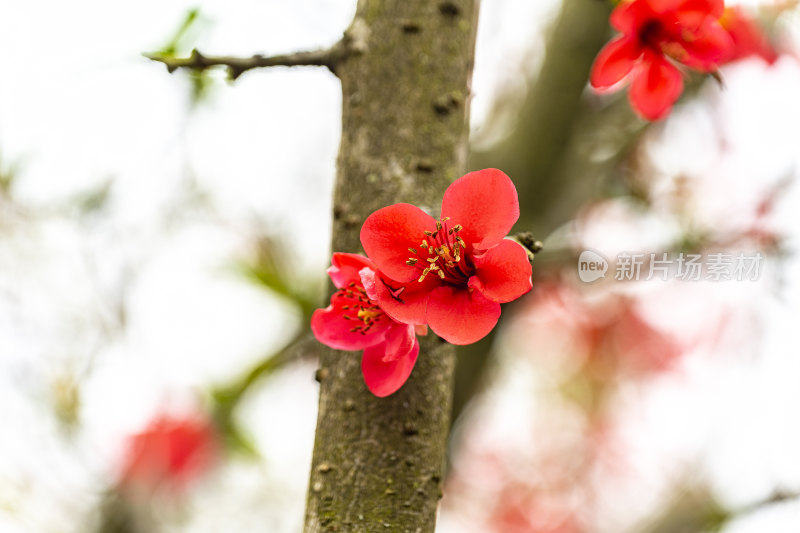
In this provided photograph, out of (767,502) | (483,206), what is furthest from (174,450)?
(483,206)

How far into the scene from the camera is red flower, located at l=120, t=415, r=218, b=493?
2.54 meters

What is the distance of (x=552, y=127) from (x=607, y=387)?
89.1 inches

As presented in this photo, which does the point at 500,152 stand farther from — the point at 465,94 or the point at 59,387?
the point at 59,387

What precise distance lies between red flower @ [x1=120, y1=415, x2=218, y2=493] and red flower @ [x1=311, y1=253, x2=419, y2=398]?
78.5 inches

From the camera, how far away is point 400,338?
0.62 meters

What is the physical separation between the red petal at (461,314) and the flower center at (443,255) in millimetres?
15

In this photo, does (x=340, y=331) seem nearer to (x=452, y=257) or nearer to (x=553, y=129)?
(x=452, y=257)

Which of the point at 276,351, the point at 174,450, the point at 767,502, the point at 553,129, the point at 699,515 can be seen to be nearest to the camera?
the point at 767,502

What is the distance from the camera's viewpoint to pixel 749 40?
5.16 ft

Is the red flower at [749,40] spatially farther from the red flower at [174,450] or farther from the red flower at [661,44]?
the red flower at [174,450]

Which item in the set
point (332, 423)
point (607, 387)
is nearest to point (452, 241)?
point (332, 423)

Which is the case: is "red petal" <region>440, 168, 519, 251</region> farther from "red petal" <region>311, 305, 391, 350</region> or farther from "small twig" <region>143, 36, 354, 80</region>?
"small twig" <region>143, 36, 354, 80</region>

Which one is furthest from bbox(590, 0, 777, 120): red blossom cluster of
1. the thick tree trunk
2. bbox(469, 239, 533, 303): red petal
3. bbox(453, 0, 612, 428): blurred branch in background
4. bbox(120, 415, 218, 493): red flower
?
bbox(120, 415, 218, 493): red flower

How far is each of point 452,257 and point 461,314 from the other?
6cm
